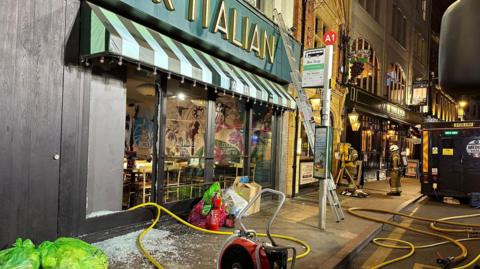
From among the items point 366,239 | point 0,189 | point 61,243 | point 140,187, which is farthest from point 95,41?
point 366,239

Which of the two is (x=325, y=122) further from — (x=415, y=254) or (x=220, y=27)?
(x=220, y=27)

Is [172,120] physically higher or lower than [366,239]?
higher

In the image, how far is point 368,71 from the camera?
63.9 ft

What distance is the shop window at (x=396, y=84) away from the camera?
883 inches

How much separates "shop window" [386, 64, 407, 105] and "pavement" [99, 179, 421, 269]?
15002mm

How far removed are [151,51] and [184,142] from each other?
3.04 metres

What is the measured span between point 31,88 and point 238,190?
4727mm

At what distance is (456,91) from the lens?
2436 millimetres

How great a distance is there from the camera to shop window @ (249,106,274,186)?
417 inches

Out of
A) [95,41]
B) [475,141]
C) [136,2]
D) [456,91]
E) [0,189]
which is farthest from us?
[475,141]

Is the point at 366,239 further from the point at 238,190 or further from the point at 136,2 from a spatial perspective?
the point at 136,2

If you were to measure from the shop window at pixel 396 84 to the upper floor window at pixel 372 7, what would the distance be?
3.83 meters

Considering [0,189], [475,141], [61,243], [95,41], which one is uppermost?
[95,41]

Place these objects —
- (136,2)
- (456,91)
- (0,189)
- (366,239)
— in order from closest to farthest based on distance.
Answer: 1. (456,91)
2. (0,189)
3. (136,2)
4. (366,239)
